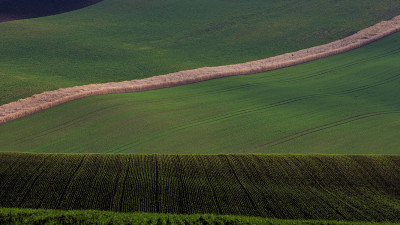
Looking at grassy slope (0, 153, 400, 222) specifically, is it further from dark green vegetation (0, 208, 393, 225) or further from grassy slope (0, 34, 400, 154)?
grassy slope (0, 34, 400, 154)

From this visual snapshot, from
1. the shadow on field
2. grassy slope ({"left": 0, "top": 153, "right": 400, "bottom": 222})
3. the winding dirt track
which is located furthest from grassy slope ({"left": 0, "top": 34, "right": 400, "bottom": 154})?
the shadow on field

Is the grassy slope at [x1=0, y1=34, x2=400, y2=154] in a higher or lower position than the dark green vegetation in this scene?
lower

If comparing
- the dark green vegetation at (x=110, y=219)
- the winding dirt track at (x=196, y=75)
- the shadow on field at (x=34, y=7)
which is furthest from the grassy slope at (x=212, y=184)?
the shadow on field at (x=34, y=7)

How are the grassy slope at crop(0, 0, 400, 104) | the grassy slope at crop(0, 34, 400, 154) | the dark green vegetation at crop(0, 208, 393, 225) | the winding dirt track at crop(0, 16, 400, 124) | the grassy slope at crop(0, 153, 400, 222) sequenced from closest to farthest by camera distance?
the dark green vegetation at crop(0, 208, 393, 225), the grassy slope at crop(0, 153, 400, 222), the grassy slope at crop(0, 34, 400, 154), the winding dirt track at crop(0, 16, 400, 124), the grassy slope at crop(0, 0, 400, 104)

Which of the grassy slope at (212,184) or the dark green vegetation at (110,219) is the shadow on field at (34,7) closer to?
the grassy slope at (212,184)

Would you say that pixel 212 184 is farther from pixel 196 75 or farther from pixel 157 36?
pixel 157 36

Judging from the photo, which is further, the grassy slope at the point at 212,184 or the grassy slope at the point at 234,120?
the grassy slope at the point at 234,120
